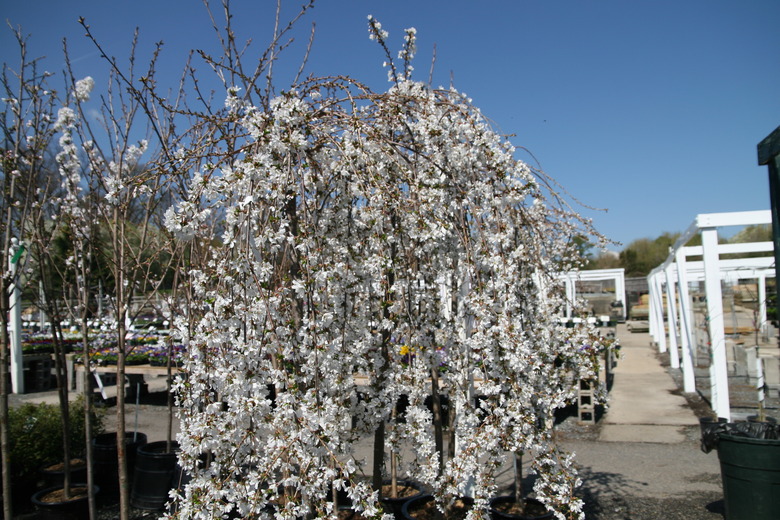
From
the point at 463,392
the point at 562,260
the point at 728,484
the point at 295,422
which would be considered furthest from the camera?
the point at 562,260

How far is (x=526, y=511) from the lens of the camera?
12.1 ft

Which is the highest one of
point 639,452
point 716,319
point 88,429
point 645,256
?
point 645,256

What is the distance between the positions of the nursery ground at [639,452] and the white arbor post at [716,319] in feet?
1.80

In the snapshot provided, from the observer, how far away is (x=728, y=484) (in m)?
3.73

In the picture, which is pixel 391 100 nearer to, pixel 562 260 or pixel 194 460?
pixel 194 460

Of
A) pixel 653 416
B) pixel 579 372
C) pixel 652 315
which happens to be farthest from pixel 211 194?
pixel 652 315

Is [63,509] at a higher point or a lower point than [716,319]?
lower

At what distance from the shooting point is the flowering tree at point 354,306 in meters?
2.21

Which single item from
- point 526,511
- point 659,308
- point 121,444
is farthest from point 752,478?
point 659,308

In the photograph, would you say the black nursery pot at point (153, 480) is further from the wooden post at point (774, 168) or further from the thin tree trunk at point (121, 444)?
the wooden post at point (774, 168)

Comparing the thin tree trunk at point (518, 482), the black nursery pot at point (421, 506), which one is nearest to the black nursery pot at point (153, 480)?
the black nursery pot at point (421, 506)

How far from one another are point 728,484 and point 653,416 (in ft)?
12.5

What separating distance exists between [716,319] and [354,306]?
5238 mm

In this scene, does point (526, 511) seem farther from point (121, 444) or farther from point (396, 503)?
point (121, 444)
